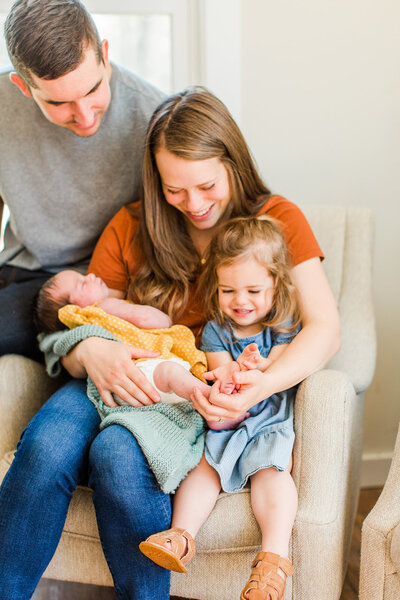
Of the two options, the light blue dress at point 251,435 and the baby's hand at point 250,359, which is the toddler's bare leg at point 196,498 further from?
the baby's hand at point 250,359

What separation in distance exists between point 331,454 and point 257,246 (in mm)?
483

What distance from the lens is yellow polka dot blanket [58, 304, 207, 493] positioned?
1228mm

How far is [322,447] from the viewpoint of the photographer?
4.13ft

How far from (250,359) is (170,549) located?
399 mm


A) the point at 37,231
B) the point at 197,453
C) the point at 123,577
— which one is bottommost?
the point at 123,577

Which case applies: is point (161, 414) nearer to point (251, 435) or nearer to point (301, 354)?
point (251, 435)

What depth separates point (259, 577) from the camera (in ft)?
3.61

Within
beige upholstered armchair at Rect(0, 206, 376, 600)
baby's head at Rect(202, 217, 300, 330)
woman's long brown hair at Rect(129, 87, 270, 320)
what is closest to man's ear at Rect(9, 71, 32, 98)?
woman's long brown hair at Rect(129, 87, 270, 320)

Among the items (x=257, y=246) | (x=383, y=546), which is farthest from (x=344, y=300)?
(x=383, y=546)

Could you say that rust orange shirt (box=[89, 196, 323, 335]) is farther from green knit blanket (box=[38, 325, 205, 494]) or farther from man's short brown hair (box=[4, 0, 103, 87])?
man's short brown hair (box=[4, 0, 103, 87])

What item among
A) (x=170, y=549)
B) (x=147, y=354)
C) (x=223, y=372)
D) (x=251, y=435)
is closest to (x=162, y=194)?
(x=147, y=354)

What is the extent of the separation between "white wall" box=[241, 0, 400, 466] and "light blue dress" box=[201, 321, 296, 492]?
78cm

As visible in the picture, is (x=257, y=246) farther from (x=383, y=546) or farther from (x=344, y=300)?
(x=383, y=546)

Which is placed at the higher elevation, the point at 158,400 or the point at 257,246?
the point at 257,246
